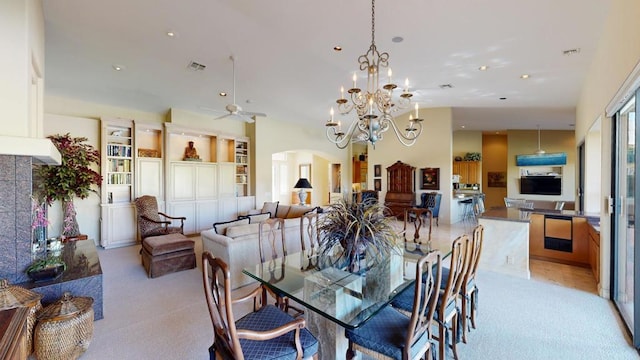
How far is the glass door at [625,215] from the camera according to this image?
2586 millimetres

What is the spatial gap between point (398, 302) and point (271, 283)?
101 centimetres

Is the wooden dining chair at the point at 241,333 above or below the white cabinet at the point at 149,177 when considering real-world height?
below

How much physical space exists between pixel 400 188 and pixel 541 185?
5065mm

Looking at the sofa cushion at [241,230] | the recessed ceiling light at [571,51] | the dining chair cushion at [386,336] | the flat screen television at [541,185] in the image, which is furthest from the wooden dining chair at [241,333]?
the flat screen television at [541,185]

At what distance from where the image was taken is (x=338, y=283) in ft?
6.82

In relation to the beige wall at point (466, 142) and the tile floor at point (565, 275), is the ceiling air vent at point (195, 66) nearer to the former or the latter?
the tile floor at point (565, 275)

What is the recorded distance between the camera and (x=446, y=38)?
3.73 meters

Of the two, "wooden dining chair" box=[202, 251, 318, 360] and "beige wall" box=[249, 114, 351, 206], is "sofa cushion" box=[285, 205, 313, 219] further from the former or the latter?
"wooden dining chair" box=[202, 251, 318, 360]

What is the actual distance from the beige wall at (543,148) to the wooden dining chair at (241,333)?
Answer: 11.0 metres

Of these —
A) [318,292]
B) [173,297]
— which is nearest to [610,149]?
[318,292]

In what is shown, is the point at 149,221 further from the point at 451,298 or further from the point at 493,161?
the point at 493,161

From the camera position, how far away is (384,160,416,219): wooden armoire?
8828 millimetres

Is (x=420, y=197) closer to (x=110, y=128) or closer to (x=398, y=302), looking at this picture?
(x=398, y=302)

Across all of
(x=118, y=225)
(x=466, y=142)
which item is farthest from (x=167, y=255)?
(x=466, y=142)
